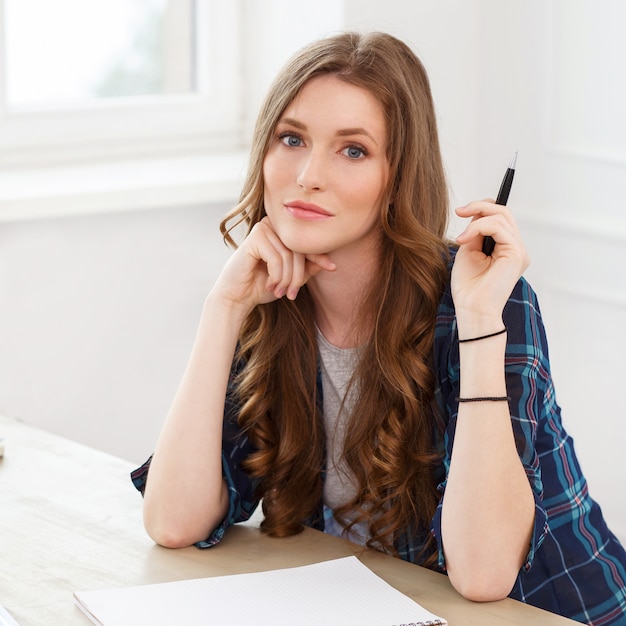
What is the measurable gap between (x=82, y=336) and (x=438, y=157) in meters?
1.31

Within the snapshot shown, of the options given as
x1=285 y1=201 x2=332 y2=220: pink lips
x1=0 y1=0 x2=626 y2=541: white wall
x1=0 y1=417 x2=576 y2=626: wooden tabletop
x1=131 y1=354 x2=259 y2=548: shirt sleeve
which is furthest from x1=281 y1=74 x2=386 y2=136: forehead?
x1=0 y1=0 x2=626 y2=541: white wall

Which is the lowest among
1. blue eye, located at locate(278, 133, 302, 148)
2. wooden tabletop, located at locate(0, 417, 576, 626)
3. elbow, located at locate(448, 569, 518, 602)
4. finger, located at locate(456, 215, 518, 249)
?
wooden tabletop, located at locate(0, 417, 576, 626)

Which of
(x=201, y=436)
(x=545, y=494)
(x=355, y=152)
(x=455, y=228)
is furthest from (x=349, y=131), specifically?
(x=455, y=228)

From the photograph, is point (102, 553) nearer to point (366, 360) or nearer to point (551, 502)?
point (366, 360)

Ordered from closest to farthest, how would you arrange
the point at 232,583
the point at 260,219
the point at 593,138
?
1. the point at 232,583
2. the point at 260,219
3. the point at 593,138

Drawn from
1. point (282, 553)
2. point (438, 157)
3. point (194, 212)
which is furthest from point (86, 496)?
point (194, 212)

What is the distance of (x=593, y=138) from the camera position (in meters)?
2.60

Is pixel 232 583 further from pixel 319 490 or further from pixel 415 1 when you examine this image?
pixel 415 1

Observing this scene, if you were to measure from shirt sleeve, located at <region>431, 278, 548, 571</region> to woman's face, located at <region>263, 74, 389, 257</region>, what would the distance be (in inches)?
7.0

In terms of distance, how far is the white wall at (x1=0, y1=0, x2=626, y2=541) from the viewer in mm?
2559

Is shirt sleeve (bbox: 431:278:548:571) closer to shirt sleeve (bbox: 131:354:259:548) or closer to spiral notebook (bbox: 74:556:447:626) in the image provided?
spiral notebook (bbox: 74:556:447:626)

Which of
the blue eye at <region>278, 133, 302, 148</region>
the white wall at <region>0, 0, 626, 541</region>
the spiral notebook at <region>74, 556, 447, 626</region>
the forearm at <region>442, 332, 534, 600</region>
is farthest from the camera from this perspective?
the white wall at <region>0, 0, 626, 541</region>

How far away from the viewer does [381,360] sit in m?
1.51

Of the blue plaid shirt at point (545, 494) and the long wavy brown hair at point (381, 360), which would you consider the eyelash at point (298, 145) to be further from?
the blue plaid shirt at point (545, 494)
